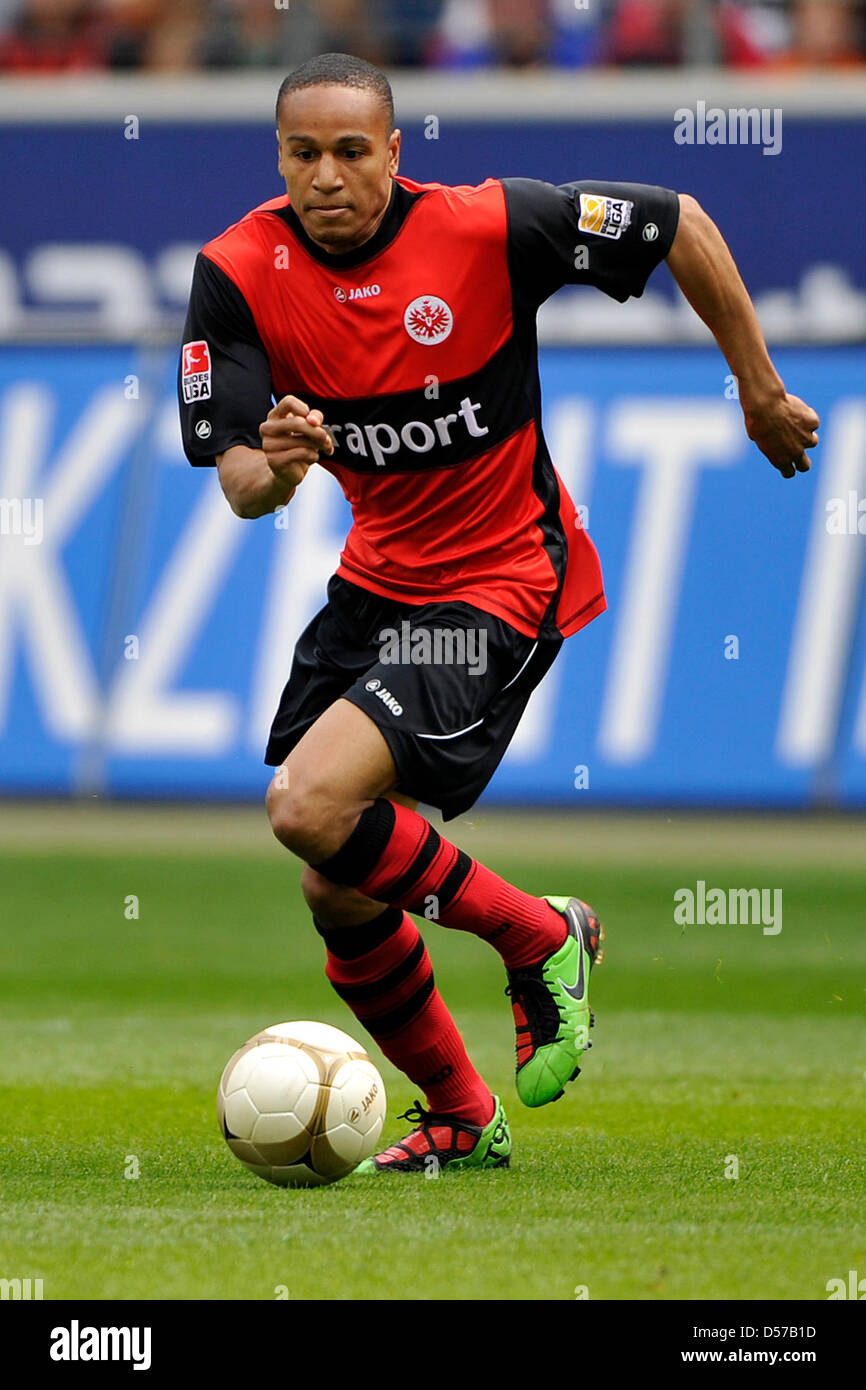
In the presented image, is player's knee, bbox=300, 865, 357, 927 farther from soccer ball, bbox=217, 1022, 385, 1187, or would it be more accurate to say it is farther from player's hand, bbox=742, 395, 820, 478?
player's hand, bbox=742, 395, 820, 478

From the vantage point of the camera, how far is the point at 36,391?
41.7 ft

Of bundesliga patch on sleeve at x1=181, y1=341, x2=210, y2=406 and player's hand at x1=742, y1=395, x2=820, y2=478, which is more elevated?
bundesliga patch on sleeve at x1=181, y1=341, x2=210, y2=406

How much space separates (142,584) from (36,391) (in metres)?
1.36

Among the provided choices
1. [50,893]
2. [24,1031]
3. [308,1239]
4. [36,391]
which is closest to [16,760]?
[50,893]

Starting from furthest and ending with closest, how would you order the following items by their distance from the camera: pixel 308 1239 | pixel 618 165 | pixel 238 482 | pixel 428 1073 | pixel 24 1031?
1. pixel 618 165
2. pixel 24 1031
3. pixel 428 1073
4. pixel 238 482
5. pixel 308 1239

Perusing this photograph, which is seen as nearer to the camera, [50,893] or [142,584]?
[50,893]

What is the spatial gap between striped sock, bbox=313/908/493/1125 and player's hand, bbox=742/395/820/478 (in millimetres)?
1539

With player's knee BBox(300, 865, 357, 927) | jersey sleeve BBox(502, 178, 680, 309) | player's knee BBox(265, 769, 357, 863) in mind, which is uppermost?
jersey sleeve BBox(502, 178, 680, 309)

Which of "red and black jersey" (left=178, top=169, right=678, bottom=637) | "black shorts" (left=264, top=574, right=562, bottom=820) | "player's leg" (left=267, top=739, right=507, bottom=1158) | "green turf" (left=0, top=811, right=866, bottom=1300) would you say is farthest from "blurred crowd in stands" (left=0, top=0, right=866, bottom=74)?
"player's leg" (left=267, top=739, right=507, bottom=1158)

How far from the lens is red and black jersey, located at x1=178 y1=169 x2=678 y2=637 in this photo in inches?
215

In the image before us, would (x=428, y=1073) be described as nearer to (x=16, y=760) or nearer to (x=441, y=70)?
(x=16, y=760)

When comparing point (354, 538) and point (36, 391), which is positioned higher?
point (36, 391)

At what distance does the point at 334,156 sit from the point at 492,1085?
3.22m

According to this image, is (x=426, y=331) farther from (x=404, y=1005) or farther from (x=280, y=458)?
(x=404, y=1005)
